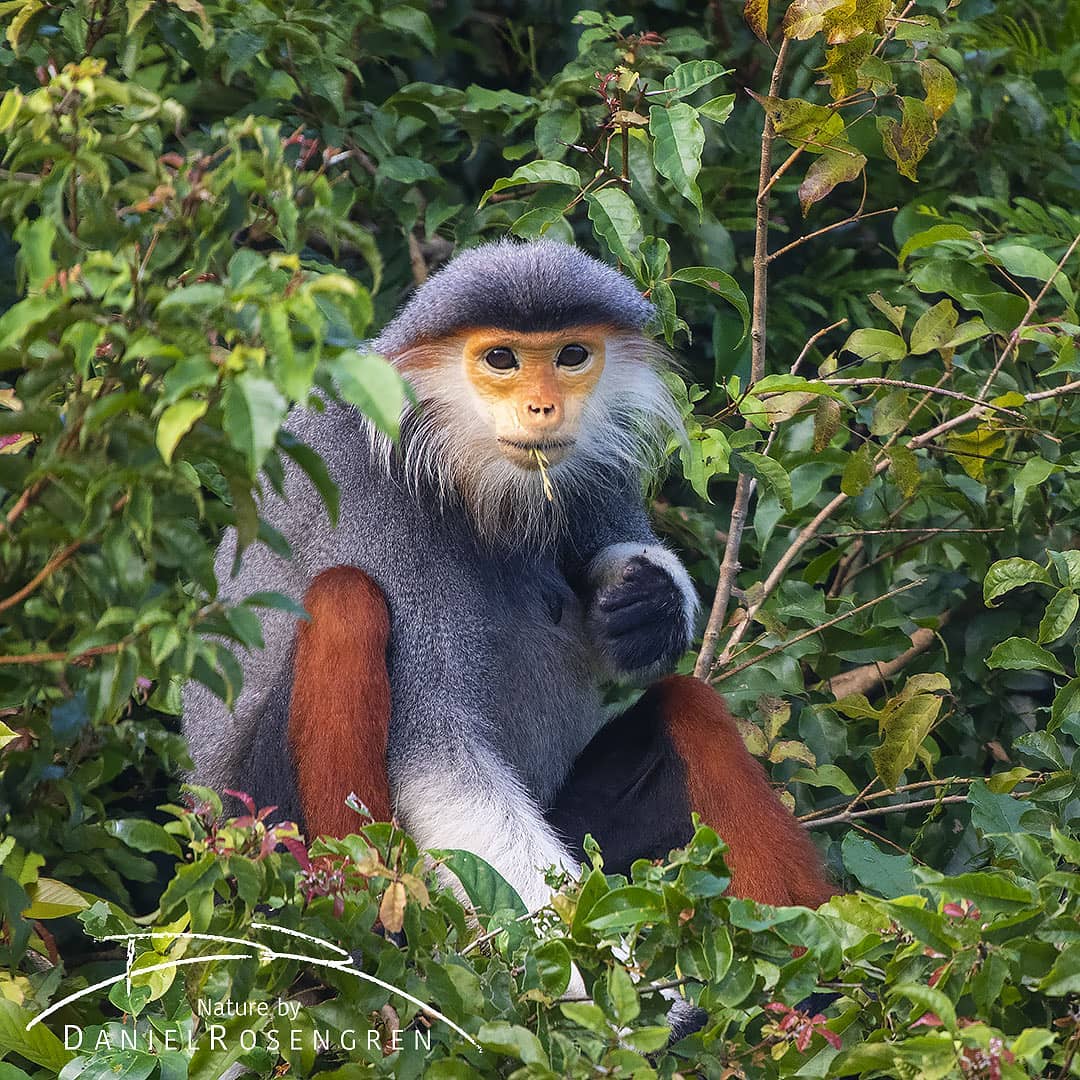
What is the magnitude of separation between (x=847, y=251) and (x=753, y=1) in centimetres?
167

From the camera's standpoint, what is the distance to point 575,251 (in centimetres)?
406

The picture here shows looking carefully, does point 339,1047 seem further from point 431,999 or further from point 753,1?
point 753,1

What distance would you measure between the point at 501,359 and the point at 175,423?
1970 millimetres

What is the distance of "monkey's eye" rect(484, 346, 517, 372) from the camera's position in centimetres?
386

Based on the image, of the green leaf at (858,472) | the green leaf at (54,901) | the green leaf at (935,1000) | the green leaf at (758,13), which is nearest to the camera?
the green leaf at (935,1000)

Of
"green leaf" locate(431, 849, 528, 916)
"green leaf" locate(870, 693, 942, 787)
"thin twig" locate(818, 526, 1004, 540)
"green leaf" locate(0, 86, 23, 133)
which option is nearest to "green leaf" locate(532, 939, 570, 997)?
"green leaf" locate(431, 849, 528, 916)

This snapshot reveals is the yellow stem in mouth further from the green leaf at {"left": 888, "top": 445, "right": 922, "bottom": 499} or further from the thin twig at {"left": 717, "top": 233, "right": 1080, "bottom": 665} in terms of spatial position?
the green leaf at {"left": 888, "top": 445, "right": 922, "bottom": 499}

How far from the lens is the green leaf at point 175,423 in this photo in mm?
1947

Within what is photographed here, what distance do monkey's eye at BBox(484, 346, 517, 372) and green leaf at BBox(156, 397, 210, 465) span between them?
1920 mm

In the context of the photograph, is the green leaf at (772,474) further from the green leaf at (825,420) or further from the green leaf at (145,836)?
the green leaf at (145,836)

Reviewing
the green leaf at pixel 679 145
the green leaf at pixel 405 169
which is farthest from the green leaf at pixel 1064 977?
the green leaf at pixel 405 169

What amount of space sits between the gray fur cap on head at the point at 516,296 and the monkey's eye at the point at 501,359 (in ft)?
0.24

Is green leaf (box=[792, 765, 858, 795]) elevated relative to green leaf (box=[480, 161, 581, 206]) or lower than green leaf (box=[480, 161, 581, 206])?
lower

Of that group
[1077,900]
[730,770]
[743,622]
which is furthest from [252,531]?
[743,622]
